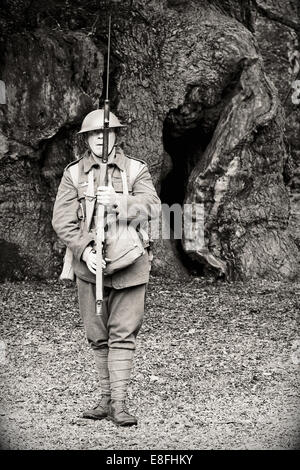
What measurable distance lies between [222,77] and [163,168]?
127cm

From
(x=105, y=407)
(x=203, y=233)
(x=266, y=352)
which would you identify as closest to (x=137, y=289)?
(x=105, y=407)

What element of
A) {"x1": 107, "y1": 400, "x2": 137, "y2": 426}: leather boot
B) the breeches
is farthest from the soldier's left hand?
{"x1": 107, "y1": 400, "x2": 137, "y2": 426}: leather boot

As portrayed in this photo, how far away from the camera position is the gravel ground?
5.71 meters

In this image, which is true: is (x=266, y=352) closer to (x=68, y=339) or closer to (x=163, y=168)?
(x=68, y=339)

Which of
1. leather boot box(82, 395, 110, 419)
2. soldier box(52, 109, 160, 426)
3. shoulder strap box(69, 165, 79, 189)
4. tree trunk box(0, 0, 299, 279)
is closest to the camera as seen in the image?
soldier box(52, 109, 160, 426)

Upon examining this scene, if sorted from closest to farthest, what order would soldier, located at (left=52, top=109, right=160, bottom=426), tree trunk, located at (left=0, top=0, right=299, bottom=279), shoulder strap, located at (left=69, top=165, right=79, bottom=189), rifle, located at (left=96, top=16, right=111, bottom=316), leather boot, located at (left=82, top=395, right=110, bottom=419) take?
rifle, located at (left=96, top=16, right=111, bottom=316), soldier, located at (left=52, top=109, right=160, bottom=426), shoulder strap, located at (left=69, top=165, right=79, bottom=189), leather boot, located at (left=82, top=395, right=110, bottom=419), tree trunk, located at (left=0, top=0, right=299, bottom=279)

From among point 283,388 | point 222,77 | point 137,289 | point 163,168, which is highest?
point 222,77

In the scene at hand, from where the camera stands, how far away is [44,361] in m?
7.55

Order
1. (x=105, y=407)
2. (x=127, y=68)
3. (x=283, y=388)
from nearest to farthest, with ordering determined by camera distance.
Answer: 1. (x=105, y=407)
2. (x=283, y=388)
3. (x=127, y=68)

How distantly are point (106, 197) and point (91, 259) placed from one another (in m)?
0.40

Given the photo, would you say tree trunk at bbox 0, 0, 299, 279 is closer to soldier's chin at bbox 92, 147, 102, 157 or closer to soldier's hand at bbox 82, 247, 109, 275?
soldier's chin at bbox 92, 147, 102, 157

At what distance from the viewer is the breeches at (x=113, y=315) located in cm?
569

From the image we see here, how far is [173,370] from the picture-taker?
285 inches

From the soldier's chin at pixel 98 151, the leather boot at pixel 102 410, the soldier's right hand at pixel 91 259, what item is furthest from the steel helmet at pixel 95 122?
the leather boot at pixel 102 410
